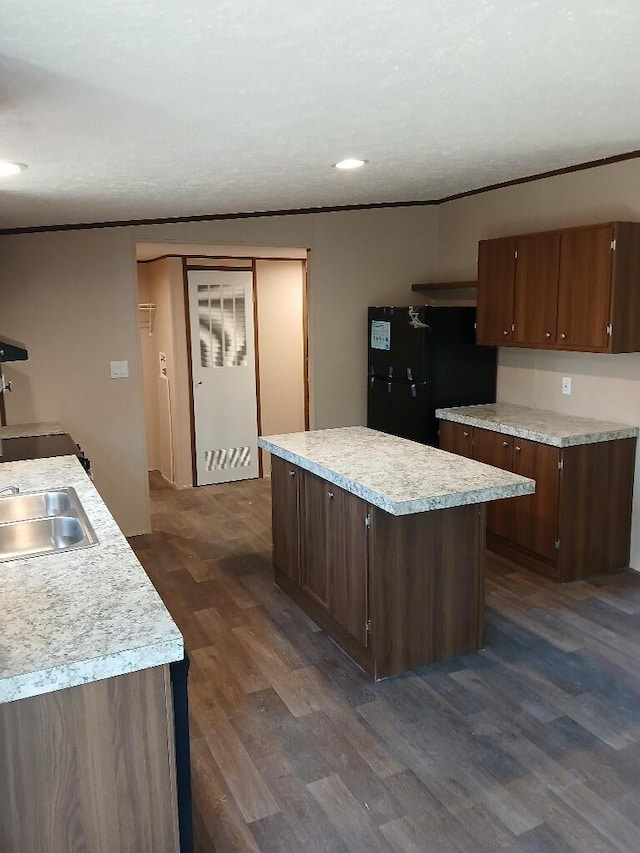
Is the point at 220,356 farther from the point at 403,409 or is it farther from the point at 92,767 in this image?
the point at 92,767

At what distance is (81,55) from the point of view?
4.94 ft

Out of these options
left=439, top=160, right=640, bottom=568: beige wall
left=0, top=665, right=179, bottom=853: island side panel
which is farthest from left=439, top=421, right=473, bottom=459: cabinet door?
left=0, top=665, right=179, bottom=853: island side panel

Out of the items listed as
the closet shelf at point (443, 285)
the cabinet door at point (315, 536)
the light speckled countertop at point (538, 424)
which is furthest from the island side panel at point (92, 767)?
the closet shelf at point (443, 285)

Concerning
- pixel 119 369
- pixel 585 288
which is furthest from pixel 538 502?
pixel 119 369

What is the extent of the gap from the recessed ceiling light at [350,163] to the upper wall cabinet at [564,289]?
141 cm

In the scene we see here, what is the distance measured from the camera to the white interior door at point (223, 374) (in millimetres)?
6316

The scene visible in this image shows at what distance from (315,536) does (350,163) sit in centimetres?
178

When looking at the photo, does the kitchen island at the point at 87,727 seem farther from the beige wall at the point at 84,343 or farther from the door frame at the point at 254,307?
the door frame at the point at 254,307

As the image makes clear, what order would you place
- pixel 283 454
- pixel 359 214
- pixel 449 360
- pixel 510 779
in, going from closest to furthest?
pixel 510 779, pixel 283 454, pixel 449 360, pixel 359 214

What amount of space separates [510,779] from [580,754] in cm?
31

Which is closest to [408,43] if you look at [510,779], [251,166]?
[251,166]

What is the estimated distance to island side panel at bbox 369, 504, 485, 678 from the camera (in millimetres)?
2967

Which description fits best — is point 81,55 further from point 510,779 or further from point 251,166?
point 510,779

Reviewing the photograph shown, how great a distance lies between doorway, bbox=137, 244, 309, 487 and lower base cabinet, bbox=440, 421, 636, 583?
2.99 m
